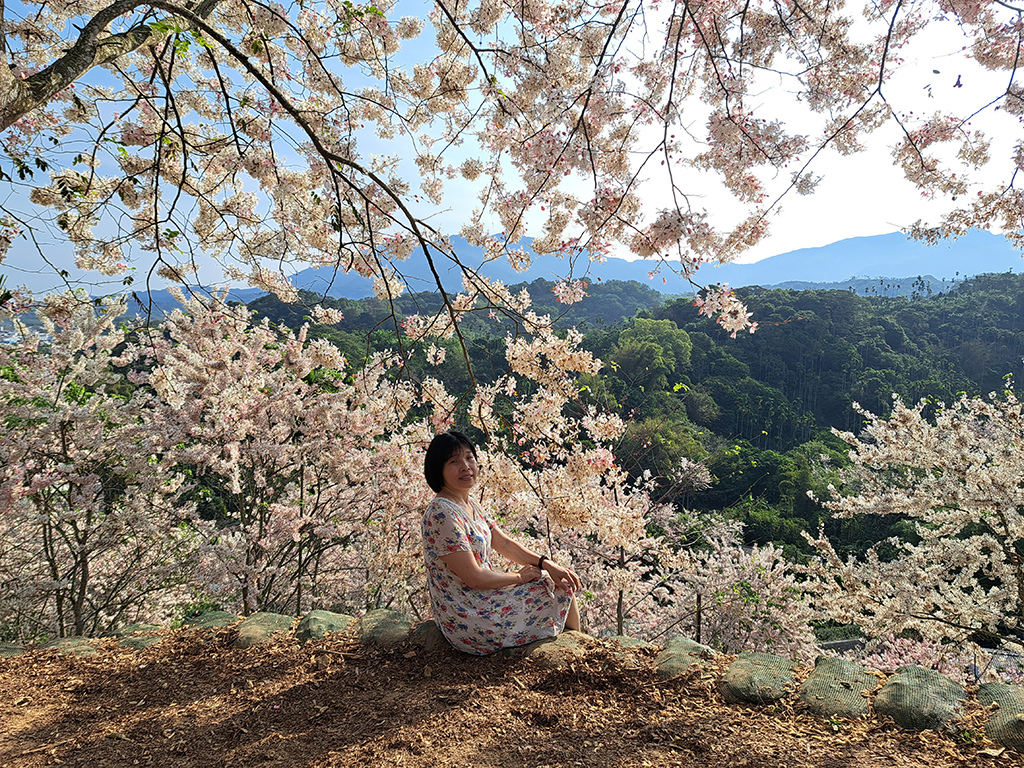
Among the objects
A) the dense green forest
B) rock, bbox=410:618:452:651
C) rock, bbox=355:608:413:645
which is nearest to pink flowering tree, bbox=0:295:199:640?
rock, bbox=355:608:413:645

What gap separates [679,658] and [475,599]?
42.4 inches

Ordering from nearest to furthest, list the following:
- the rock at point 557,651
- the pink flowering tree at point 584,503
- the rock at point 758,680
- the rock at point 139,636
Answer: the rock at point 758,680 → the rock at point 557,651 → the rock at point 139,636 → the pink flowering tree at point 584,503

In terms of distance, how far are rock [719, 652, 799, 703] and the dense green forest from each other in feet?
91.8

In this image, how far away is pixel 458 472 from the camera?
2.60 m

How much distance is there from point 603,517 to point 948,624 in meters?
3.79

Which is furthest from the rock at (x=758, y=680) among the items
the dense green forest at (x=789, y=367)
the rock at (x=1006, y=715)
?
the dense green forest at (x=789, y=367)

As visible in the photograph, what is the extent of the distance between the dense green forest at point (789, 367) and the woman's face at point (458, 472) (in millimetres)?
28505

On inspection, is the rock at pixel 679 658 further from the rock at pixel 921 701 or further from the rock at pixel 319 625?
the rock at pixel 319 625

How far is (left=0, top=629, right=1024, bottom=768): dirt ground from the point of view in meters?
1.84

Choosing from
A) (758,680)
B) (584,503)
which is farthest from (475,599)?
(584,503)

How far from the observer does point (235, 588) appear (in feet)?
16.3

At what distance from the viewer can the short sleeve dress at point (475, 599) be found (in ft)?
8.10

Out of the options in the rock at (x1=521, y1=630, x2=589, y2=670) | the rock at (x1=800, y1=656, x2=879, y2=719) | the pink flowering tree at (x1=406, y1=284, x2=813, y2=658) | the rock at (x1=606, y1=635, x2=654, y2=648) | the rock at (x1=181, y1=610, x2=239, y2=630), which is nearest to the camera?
the rock at (x1=800, y1=656, x2=879, y2=719)

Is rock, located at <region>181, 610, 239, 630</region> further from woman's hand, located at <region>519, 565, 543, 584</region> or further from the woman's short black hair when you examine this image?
woman's hand, located at <region>519, 565, 543, 584</region>
